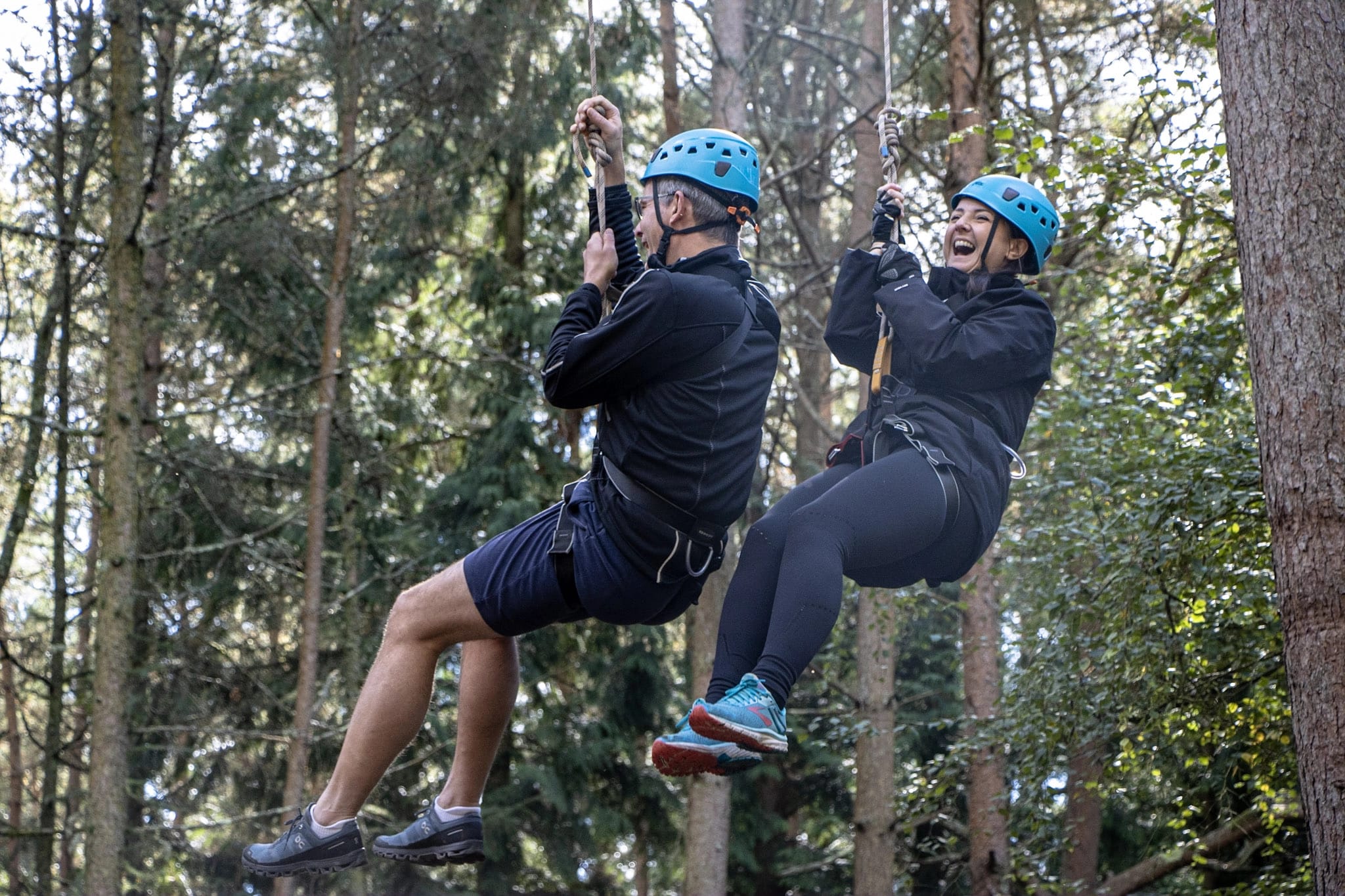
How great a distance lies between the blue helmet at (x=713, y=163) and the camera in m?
3.77

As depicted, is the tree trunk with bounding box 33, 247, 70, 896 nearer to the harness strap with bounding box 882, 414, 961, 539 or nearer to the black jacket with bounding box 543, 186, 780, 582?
the black jacket with bounding box 543, 186, 780, 582

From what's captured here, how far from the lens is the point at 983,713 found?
37.7ft

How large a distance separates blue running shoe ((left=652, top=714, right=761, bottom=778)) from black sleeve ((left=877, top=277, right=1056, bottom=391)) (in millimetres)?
1202

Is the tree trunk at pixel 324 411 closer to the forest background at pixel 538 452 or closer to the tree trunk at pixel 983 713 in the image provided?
the forest background at pixel 538 452

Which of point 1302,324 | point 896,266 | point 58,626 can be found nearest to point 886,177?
point 896,266

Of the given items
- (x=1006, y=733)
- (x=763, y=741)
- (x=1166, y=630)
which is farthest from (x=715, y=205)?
(x=1006, y=733)

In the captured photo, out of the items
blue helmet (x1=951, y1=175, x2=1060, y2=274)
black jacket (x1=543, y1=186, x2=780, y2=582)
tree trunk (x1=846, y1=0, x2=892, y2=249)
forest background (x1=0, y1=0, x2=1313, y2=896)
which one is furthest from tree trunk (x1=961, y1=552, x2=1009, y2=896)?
black jacket (x1=543, y1=186, x2=780, y2=582)

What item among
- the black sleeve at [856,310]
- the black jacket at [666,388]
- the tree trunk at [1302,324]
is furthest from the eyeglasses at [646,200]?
the tree trunk at [1302,324]

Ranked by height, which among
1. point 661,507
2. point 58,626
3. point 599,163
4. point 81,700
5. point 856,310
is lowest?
Answer: point 661,507

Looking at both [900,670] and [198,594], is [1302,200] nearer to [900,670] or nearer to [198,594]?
[198,594]

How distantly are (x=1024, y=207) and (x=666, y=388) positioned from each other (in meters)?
1.32

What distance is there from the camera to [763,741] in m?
3.19

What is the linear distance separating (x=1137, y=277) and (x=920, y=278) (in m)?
4.03

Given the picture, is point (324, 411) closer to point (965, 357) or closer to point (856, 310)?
point (856, 310)
